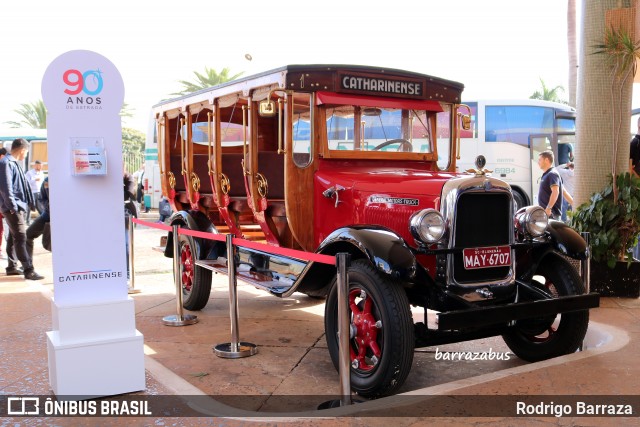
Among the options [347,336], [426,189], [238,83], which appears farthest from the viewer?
[238,83]

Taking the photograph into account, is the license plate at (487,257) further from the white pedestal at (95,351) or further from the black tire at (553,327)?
the white pedestal at (95,351)

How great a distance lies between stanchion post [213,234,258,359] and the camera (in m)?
4.73

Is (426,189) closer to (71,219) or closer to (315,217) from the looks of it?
(315,217)

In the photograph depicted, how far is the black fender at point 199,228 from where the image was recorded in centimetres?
640

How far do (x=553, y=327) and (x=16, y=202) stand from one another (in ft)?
22.3

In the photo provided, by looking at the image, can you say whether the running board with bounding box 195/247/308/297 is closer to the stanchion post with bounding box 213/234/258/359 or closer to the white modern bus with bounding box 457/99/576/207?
the stanchion post with bounding box 213/234/258/359

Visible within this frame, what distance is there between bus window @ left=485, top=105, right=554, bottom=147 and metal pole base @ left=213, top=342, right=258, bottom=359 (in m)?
11.9

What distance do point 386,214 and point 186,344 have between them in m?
2.05

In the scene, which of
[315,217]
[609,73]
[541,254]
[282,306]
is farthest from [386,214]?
[609,73]

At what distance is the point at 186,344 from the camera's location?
5172 millimetres

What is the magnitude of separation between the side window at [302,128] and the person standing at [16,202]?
491cm

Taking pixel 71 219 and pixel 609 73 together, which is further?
pixel 609 73

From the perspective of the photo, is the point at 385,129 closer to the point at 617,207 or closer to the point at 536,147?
the point at 617,207

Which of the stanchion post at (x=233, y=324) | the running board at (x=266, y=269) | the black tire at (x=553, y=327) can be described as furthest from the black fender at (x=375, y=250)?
the black tire at (x=553, y=327)
